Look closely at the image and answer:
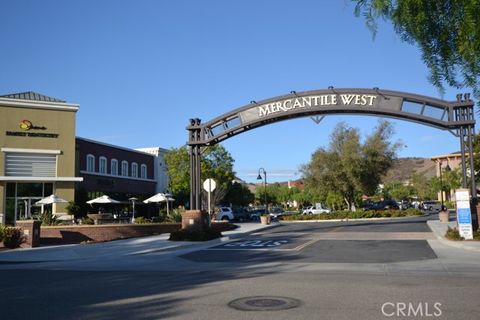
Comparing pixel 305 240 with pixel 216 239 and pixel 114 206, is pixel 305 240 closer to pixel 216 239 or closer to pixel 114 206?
pixel 216 239

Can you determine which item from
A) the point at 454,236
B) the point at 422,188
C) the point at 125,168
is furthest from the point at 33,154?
the point at 422,188

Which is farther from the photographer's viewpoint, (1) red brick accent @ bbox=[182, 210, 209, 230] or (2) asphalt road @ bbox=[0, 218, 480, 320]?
(1) red brick accent @ bbox=[182, 210, 209, 230]

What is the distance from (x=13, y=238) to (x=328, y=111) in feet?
50.1

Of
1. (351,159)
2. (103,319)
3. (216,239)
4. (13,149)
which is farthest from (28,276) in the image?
(351,159)

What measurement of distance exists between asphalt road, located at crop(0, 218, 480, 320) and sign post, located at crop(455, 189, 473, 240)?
1756 millimetres

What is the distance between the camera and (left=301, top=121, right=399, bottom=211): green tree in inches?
1972

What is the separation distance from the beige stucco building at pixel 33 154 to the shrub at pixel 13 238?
627 inches

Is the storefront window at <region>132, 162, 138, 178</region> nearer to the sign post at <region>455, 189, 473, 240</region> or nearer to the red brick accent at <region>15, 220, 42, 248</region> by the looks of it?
the red brick accent at <region>15, 220, 42, 248</region>

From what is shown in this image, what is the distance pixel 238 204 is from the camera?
7394cm

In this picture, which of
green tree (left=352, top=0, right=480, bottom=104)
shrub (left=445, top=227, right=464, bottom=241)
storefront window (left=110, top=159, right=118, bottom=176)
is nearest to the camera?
green tree (left=352, top=0, right=480, bottom=104)

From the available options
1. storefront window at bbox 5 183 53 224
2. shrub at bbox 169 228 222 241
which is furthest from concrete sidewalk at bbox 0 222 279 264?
storefront window at bbox 5 183 53 224

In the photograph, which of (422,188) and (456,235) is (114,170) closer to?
(456,235)

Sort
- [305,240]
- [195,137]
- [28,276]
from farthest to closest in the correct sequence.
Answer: [195,137], [305,240], [28,276]

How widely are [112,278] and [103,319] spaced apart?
16.7 feet
